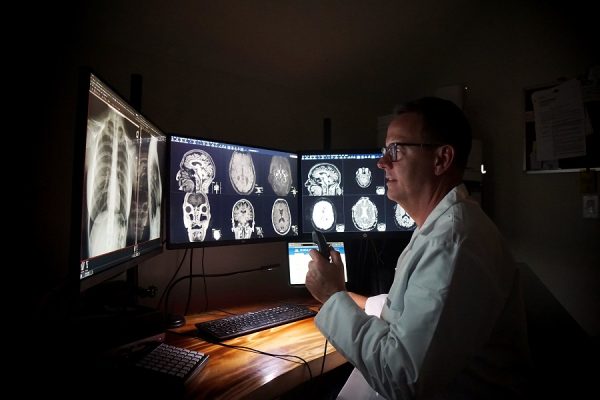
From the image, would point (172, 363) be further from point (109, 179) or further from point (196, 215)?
point (196, 215)

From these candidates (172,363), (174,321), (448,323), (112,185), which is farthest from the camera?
(174,321)

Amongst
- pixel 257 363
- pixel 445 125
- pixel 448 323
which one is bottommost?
pixel 257 363

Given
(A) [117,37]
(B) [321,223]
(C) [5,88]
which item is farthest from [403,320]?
(A) [117,37]

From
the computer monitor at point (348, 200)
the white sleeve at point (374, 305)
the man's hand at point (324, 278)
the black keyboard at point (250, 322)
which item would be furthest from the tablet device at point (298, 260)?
the man's hand at point (324, 278)

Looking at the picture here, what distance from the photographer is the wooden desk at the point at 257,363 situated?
2.87ft

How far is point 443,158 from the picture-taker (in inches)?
43.1

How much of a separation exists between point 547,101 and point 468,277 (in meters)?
1.61

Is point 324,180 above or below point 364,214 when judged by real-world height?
above

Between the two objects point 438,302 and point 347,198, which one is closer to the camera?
point 438,302

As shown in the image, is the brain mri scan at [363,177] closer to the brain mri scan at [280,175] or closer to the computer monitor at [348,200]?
the computer monitor at [348,200]

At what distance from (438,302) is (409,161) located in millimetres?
505

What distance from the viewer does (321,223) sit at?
1756 millimetres

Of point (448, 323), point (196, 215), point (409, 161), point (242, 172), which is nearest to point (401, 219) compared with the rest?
point (409, 161)

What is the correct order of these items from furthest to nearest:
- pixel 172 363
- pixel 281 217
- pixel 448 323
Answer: pixel 281 217
pixel 172 363
pixel 448 323
